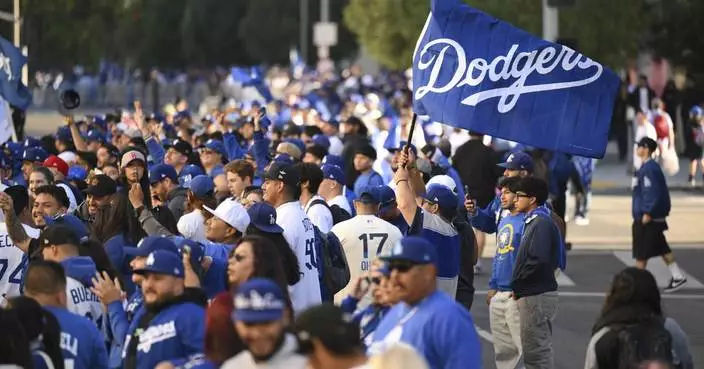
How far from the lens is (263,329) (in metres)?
7.07

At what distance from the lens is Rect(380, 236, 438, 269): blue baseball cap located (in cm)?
834

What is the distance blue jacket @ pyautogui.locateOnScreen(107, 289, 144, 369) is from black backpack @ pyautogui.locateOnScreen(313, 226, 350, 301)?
2.42m

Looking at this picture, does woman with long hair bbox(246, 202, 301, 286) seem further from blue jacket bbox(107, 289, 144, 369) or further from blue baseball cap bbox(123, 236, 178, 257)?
blue baseball cap bbox(123, 236, 178, 257)

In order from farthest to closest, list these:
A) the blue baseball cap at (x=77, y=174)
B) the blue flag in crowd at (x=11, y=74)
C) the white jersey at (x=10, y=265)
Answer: the blue flag in crowd at (x=11, y=74), the blue baseball cap at (x=77, y=174), the white jersey at (x=10, y=265)

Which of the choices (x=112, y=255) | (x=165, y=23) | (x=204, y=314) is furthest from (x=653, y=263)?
(x=165, y=23)

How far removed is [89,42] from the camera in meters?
61.4

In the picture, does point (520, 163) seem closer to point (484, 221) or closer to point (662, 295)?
point (484, 221)

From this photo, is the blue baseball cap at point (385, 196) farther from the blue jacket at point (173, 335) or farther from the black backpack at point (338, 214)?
the blue jacket at point (173, 335)

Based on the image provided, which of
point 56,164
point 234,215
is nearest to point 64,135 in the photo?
point 56,164

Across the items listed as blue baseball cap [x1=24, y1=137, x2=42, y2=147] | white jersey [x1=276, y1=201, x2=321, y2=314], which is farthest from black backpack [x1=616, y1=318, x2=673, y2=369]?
blue baseball cap [x1=24, y1=137, x2=42, y2=147]

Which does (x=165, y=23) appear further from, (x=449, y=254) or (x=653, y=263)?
(x=449, y=254)

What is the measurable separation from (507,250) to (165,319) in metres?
5.20

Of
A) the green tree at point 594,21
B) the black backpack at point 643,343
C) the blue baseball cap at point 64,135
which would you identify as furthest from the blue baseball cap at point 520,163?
the green tree at point 594,21

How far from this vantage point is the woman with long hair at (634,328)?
8.74m
